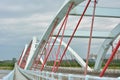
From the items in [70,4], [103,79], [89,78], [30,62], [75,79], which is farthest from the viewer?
[30,62]

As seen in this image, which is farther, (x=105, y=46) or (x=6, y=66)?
(x=6, y=66)

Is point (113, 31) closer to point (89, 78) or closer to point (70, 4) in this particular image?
point (70, 4)

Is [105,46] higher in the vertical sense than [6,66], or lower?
lower

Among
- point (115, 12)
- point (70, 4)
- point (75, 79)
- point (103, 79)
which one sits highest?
point (115, 12)

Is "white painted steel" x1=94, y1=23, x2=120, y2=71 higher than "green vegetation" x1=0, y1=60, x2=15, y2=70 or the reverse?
the reverse

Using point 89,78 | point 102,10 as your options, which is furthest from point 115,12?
point 89,78

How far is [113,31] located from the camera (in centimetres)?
4181

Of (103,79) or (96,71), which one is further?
(96,71)

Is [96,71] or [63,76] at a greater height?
[96,71]

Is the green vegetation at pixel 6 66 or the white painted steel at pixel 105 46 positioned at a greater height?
the green vegetation at pixel 6 66

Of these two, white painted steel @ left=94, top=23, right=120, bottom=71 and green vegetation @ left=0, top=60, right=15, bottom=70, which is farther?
green vegetation @ left=0, top=60, right=15, bottom=70

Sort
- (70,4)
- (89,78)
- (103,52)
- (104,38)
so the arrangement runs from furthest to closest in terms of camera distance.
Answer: (103,52), (104,38), (70,4), (89,78)

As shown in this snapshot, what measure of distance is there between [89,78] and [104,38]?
2971cm

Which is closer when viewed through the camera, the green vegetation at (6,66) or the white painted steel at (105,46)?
the white painted steel at (105,46)
